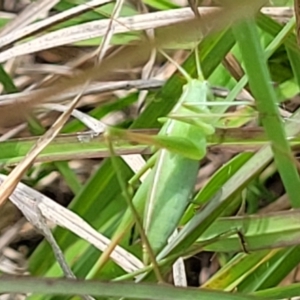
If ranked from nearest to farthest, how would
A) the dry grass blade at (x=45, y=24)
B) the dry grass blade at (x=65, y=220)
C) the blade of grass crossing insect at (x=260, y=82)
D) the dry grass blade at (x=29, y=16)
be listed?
the blade of grass crossing insect at (x=260, y=82) → the dry grass blade at (x=65, y=220) → the dry grass blade at (x=45, y=24) → the dry grass blade at (x=29, y=16)

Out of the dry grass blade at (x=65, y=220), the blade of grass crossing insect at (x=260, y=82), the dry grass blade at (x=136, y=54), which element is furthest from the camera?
the dry grass blade at (x=65, y=220)

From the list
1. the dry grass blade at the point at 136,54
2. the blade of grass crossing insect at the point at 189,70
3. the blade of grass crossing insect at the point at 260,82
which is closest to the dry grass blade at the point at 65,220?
the blade of grass crossing insect at the point at 189,70

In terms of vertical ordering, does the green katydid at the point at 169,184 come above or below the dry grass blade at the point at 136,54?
below

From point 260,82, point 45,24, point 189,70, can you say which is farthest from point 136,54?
point 45,24

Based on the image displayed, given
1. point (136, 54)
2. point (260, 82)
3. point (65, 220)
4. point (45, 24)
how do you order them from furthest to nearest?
point (45, 24)
point (65, 220)
point (260, 82)
point (136, 54)

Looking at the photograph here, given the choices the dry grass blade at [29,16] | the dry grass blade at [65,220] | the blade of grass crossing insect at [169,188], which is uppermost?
the dry grass blade at [29,16]

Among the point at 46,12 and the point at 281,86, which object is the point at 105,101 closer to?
the point at 46,12

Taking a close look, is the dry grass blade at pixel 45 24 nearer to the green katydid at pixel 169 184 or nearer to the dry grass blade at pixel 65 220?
the dry grass blade at pixel 65 220

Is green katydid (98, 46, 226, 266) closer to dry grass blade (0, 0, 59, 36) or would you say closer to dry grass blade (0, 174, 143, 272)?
dry grass blade (0, 174, 143, 272)

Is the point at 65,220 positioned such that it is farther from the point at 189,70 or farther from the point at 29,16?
the point at 29,16
